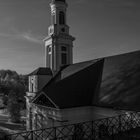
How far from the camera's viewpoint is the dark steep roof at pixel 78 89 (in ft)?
57.5

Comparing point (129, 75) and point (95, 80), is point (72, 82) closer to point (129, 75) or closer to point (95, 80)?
point (95, 80)

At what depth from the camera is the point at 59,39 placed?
31.0m

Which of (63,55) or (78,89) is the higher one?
(63,55)

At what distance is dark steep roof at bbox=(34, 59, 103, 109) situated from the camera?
17511 millimetres

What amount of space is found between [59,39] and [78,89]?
46.6ft

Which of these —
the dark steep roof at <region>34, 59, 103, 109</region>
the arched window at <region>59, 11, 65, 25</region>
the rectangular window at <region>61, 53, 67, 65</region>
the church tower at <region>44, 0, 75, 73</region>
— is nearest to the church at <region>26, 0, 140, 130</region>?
the dark steep roof at <region>34, 59, 103, 109</region>

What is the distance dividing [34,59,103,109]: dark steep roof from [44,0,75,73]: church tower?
9.13 metres

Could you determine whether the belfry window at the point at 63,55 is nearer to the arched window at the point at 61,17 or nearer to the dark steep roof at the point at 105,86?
the arched window at the point at 61,17

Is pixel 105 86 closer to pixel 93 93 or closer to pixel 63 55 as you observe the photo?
pixel 93 93

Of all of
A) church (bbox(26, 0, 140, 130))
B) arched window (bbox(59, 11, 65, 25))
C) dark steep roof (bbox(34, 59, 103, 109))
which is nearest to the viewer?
church (bbox(26, 0, 140, 130))

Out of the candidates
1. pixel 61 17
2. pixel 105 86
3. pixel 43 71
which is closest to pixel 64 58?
pixel 43 71

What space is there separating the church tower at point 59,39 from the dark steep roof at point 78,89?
9.13 metres

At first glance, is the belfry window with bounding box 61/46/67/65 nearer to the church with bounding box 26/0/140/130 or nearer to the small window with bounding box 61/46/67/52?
the small window with bounding box 61/46/67/52

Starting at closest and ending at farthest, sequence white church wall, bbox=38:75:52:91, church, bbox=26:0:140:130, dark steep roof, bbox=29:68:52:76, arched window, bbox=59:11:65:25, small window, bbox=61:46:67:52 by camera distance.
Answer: church, bbox=26:0:140:130
white church wall, bbox=38:75:52:91
dark steep roof, bbox=29:68:52:76
arched window, bbox=59:11:65:25
small window, bbox=61:46:67:52
